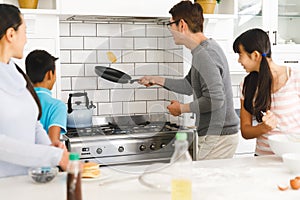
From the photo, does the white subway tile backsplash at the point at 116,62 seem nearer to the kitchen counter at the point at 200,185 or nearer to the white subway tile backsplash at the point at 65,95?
the white subway tile backsplash at the point at 65,95

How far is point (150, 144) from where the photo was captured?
10.1 feet

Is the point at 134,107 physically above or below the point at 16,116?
below

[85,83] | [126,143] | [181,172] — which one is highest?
[85,83]

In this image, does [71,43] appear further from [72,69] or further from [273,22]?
[273,22]

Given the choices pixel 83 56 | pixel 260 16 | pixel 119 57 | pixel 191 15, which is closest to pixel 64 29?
pixel 83 56

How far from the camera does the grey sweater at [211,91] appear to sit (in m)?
2.48

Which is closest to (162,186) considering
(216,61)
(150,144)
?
(216,61)

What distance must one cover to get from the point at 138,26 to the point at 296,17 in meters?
1.28

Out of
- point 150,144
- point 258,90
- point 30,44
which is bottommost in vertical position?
point 150,144

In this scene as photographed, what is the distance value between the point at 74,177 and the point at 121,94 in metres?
2.15

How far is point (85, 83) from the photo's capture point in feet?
11.3

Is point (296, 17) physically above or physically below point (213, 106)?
above

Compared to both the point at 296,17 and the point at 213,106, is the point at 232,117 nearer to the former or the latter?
the point at 213,106

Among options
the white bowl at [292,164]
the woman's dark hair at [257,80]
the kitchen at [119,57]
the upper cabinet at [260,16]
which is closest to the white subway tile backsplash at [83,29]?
the kitchen at [119,57]
